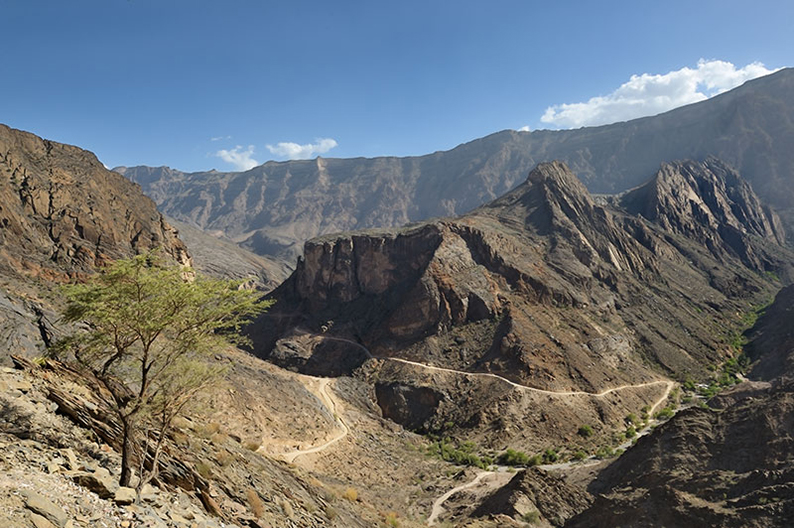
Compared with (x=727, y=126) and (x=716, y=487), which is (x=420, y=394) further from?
(x=727, y=126)

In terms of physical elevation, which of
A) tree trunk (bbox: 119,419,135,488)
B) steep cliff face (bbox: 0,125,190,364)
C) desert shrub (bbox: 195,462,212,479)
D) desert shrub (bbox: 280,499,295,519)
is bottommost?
desert shrub (bbox: 280,499,295,519)

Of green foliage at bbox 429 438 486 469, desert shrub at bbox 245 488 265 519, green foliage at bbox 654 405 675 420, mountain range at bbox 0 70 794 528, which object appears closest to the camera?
mountain range at bbox 0 70 794 528

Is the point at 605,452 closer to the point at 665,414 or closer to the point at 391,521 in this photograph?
the point at 665,414

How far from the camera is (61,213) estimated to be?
48500 millimetres

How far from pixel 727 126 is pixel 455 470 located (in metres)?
221

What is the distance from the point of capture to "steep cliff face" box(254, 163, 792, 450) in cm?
5913

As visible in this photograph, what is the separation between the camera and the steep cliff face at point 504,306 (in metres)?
59.1

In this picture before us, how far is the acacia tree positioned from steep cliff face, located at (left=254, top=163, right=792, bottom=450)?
43258 mm

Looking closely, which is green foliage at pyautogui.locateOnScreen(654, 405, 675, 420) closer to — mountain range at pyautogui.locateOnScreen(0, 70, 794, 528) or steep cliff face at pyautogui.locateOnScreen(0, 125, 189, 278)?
mountain range at pyautogui.locateOnScreen(0, 70, 794, 528)

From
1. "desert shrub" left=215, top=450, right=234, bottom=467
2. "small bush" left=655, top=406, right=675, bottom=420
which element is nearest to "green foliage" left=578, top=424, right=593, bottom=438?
"small bush" left=655, top=406, right=675, bottom=420

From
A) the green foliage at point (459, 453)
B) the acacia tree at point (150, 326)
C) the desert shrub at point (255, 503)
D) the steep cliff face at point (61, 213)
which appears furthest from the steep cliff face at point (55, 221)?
the green foliage at point (459, 453)

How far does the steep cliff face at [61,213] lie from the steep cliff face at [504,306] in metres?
25.5

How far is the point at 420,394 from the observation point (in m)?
57.3

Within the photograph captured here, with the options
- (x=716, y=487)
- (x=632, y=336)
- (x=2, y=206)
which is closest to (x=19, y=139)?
(x=2, y=206)
